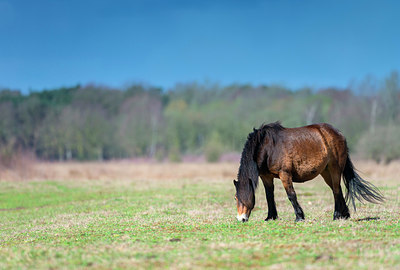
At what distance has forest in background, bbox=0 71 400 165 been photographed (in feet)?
168

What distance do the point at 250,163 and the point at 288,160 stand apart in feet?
2.82

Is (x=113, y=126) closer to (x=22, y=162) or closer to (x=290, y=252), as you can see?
(x=22, y=162)

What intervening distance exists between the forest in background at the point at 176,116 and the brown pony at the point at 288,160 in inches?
1440

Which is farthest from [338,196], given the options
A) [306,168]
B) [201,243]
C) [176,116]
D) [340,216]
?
[176,116]

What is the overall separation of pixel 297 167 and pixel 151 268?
15.7 feet

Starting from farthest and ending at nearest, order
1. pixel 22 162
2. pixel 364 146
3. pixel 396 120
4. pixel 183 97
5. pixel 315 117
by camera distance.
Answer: pixel 183 97
pixel 315 117
pixel 396 120
pixel 364 146
pixel 22 162

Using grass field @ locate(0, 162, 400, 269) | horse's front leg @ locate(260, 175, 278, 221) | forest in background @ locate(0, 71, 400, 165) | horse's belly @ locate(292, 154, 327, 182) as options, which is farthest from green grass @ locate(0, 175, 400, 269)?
forest in background @ locate(0, 71, 400, 165)

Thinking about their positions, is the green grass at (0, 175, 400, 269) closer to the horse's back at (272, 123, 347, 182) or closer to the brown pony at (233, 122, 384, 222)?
the brown pony at (233, 122, 384, 222)

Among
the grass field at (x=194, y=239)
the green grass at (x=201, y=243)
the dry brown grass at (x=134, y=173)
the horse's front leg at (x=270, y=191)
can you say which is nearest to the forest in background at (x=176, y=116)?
the dry brown grass at (x=134, y=173)

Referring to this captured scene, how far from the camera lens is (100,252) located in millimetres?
6285

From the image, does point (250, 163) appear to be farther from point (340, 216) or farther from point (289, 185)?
point (340, 216)

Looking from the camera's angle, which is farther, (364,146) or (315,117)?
(315,117)

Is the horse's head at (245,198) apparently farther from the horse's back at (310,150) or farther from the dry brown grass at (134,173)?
the dry brown grass at (134,173)

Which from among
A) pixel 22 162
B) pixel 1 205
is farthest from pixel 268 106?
pixel 1 205
